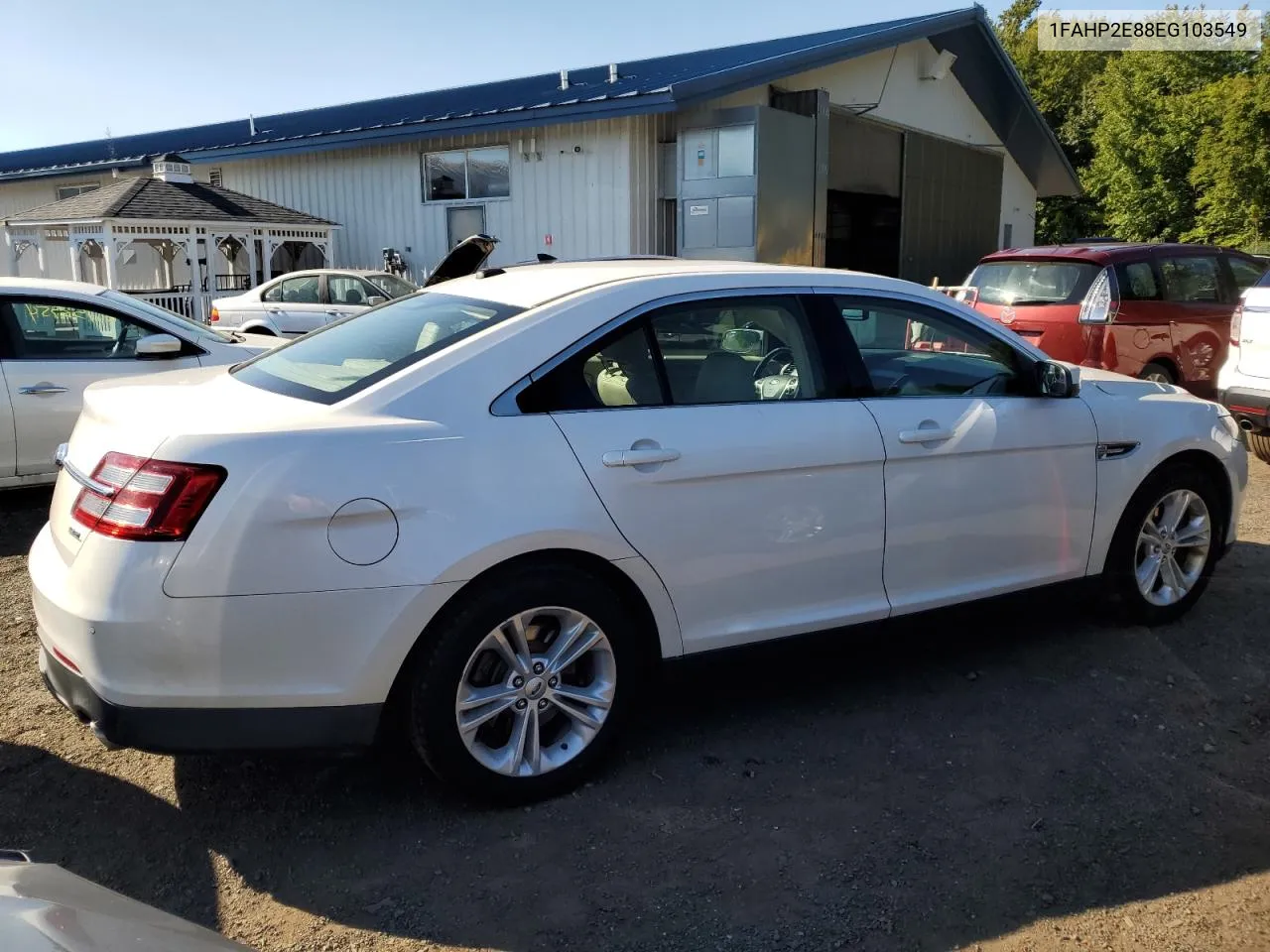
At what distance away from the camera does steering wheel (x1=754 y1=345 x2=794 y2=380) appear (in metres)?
3.76

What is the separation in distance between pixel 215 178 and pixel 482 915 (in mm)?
21378

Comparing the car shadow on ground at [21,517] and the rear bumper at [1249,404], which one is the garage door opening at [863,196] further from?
the car shadow on ground at [21,517]

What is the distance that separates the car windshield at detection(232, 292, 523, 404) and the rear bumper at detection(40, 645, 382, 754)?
925 millimetres

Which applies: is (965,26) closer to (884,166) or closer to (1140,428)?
(884,166)

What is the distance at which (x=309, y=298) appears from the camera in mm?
15281

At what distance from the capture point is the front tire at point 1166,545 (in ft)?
15.1

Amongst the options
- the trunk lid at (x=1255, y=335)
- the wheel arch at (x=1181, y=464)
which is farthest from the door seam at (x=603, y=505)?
the trunk lid at (x=1255, y=335)

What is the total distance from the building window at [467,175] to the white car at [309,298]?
7.10 feet

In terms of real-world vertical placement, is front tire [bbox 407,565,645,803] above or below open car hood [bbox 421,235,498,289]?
below

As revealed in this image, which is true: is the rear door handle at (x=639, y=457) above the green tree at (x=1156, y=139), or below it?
below

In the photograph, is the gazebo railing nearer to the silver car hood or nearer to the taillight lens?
the taillight lens

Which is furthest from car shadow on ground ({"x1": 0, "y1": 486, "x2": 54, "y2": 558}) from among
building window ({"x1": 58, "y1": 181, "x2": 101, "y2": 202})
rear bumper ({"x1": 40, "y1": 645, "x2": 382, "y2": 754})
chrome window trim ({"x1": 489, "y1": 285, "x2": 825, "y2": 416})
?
building window ({"x1": 58, "y1": 181, "x2": 101, "y2": 202})

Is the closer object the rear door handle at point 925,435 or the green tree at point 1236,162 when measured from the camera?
the rear door handle at point 925,435

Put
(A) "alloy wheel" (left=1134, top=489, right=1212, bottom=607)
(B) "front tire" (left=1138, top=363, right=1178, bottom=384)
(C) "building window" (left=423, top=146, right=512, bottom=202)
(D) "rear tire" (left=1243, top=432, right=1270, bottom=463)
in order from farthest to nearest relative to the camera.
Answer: (C) "building window" (left=423, top=146, right=512, bottom=202), (B) "front tire" (left=1138, top=363, right=1178, bottom=384), (D) "rear tire" (left=1243, top=432, right=1270, bottom=463), (A) "alloy wheel" (left=1134, top=489, right=1212, bottom=607)
